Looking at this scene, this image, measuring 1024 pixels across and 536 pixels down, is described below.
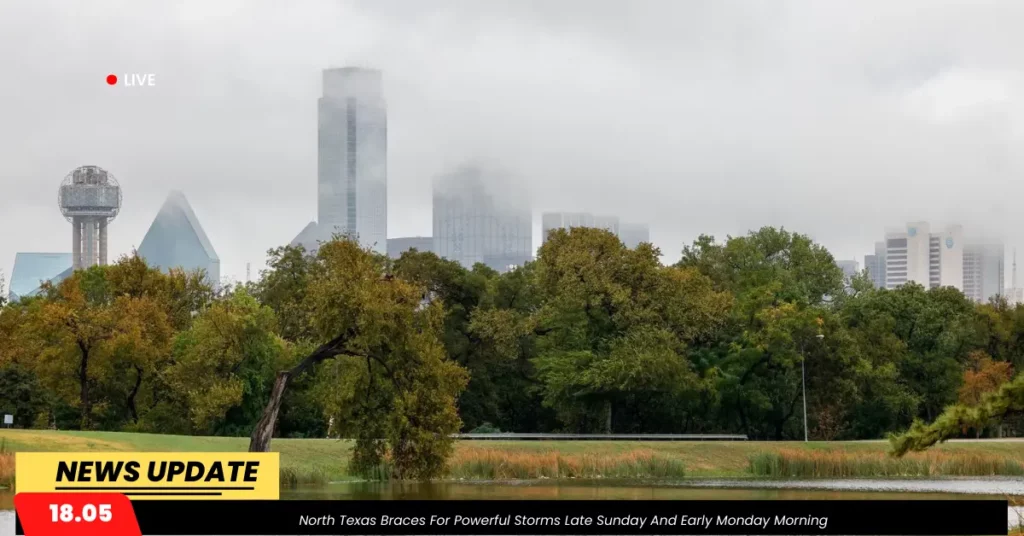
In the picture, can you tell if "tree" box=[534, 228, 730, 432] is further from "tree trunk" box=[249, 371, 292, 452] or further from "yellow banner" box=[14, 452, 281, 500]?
"yellow banner" box=[14, 452, 281, 500]

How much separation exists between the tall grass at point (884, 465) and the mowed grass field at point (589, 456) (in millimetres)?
38

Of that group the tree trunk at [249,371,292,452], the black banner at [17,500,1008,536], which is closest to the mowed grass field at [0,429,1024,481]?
the tree trunk at [249,371,292,452]

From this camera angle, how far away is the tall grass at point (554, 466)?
5184 cm

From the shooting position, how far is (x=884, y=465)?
5534 centimetres

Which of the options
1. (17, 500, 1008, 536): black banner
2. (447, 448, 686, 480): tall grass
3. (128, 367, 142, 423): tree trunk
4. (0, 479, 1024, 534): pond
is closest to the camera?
(17, 500, 1008, 536): black banner

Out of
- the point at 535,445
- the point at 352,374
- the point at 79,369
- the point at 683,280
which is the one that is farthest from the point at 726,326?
the point at 352,374

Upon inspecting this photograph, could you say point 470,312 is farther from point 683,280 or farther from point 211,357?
point 211,357

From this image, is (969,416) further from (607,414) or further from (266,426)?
(607,414)

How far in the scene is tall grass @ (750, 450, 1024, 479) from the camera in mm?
54438

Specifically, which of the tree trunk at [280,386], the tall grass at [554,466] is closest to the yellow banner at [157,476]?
the tree trunk at [280,386]

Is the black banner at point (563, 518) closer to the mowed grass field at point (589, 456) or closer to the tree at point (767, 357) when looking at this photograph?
the mowed grass field at point (589, 456)

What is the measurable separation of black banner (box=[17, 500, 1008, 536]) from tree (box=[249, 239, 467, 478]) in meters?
9.57

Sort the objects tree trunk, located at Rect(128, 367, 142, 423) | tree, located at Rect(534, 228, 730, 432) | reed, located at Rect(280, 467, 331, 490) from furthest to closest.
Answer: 1. tree trunk, located at Rect(128, 367, 142, 423)
2. tree, located at Rect(534, 228, 730, 432)
3. reed, located at Rect(280, 467, 331, 490)

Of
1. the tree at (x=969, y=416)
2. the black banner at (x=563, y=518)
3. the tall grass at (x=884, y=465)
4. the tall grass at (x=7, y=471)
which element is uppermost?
the tree at (x=969, y=416)
